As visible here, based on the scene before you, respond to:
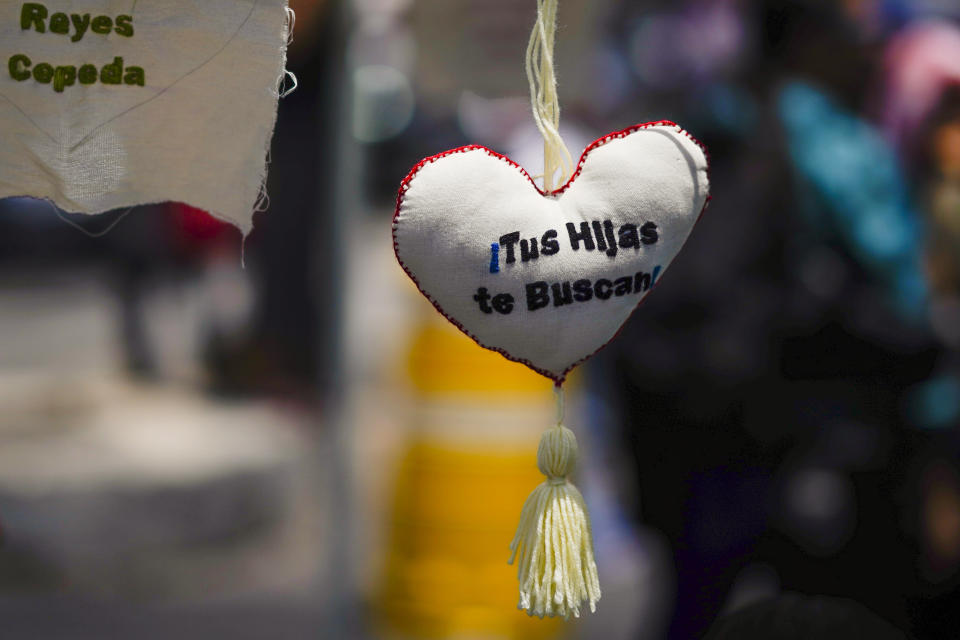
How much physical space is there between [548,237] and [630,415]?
165cm

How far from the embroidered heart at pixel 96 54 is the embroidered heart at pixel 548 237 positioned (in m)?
0.21

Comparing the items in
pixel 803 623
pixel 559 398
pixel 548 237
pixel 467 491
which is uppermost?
pixel 548 237

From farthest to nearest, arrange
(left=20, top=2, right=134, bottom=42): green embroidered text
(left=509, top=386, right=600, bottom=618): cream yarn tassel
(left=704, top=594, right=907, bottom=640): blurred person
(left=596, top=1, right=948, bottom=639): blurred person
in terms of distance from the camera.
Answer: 1. (left=596, top=1, right=948, bottom=639): blurred person
2. (left=704, top=594, right=907, bottom=640): blurred person
3. (left=509, top=386, right=600, bottom=618): cream yarn tassel
4. (left=20, top=2, right=134, bottom=42): green embroidered text

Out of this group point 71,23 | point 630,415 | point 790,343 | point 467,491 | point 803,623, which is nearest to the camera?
point 71,23

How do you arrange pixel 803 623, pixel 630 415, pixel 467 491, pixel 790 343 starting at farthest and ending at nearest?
pixel 467 491 → pixel 630 415 → pixel 790 343 → pixel 803 623

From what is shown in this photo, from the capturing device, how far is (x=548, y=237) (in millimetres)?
885

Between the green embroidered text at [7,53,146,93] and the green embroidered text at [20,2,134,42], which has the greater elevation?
the green embroidered text at [20,2,134,42]

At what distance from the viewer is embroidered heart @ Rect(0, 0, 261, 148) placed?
0.82m

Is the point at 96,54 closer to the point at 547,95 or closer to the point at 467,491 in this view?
the point at 547,95

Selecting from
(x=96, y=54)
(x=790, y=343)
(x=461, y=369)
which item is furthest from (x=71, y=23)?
(x=461, y=369)

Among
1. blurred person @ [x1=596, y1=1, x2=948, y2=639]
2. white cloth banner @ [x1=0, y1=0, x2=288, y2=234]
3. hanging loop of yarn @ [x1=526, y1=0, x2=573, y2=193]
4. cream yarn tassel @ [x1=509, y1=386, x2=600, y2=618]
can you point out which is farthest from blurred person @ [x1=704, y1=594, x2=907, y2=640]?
blurred person @ [x1=596, y1=1, x2=948, y2=639]

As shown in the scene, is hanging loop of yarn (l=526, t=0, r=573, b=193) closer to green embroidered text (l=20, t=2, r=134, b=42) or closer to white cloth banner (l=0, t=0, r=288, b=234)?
white cloth banner (l=0, t=0, r=288, b=234)

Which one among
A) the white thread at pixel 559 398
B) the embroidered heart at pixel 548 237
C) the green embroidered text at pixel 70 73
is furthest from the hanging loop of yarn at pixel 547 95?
the green embroidered text at pixel 70 73

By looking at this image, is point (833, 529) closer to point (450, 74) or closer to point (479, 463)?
point (479, 463)
